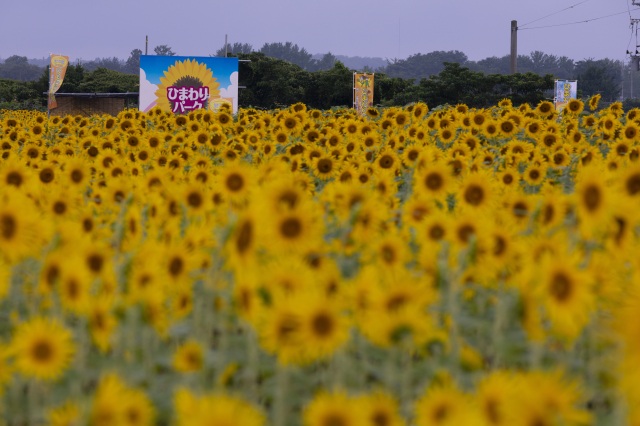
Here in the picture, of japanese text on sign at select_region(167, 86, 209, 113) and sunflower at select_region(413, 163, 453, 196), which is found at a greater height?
japanese text on sign at select_region(167, 86, 209, 113)

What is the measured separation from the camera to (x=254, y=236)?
2729 mm

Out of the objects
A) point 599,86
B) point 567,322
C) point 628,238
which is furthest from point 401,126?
point 599,86

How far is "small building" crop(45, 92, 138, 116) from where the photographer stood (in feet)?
103

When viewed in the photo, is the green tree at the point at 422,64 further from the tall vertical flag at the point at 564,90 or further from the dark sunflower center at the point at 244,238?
the dark sunflower center at the point at 244,238

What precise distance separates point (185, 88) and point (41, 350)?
18.3 m

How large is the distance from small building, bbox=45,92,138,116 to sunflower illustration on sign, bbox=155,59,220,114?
9.85 meters

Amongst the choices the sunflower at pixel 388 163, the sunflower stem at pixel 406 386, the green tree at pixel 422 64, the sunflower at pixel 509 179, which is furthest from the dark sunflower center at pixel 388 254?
the green tree at pixel 422 64

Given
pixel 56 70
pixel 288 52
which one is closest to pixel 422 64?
pixel 288 52

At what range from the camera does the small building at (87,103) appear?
3131 cm

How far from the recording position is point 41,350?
2.50 meters

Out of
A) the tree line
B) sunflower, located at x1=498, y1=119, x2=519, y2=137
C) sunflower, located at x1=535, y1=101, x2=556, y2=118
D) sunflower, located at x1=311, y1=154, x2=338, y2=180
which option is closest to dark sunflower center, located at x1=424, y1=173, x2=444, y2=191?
sunflower, located at x1=311, y1=154, x2=338, y2=180

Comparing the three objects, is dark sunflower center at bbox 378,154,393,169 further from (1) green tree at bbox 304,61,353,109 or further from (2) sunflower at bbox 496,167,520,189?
(1) green tree at bbox 304,61,353,109

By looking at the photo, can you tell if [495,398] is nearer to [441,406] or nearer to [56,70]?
[441,406]

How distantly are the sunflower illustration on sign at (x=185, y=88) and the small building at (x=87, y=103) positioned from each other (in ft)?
32.3
